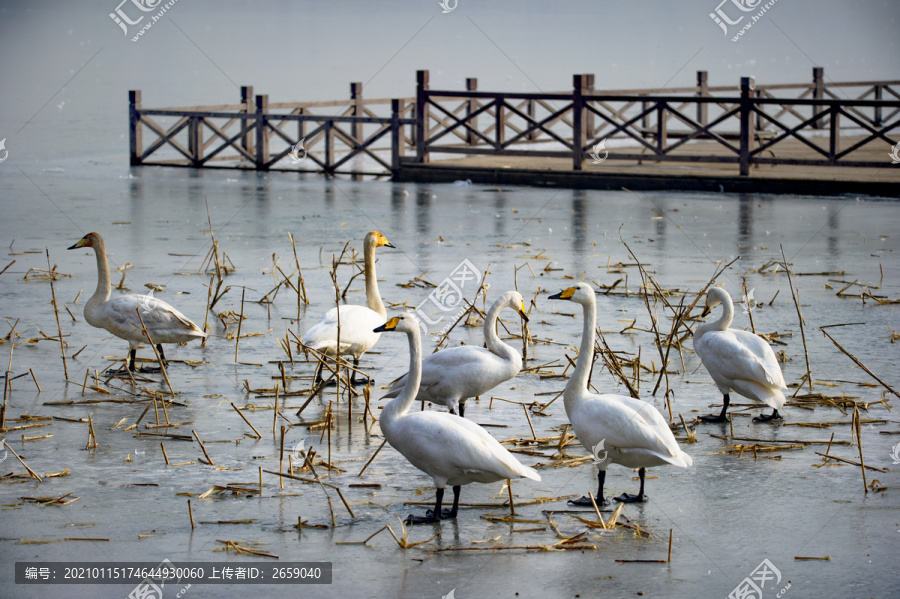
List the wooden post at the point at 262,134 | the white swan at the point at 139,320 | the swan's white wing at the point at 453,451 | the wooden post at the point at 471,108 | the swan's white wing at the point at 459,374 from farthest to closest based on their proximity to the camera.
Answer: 1. the wooden post at the point at 471,108
2. the wooden post at the point at 262,134
3. the white swan at the point at 139,320
4. the swan's white wing at the point at 459,374
5. the swan's white wing at the point at 453,451

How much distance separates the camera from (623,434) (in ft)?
16.8

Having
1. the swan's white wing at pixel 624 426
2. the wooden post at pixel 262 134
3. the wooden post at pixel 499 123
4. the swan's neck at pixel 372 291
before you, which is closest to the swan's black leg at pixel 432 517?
the swan's white wing at pixel 624 426

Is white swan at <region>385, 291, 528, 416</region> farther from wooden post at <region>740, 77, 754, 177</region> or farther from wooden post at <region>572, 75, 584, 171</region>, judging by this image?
wooden post at <region>572, 75, 584, 171</region>

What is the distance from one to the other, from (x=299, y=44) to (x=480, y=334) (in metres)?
64.9

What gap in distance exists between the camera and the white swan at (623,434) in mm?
5102

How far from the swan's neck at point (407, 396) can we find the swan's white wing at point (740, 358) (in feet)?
6.99

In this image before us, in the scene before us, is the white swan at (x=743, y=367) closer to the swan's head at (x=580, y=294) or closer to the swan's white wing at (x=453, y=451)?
the swan's head at (x=580, y=294)

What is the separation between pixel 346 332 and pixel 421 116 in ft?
50.7

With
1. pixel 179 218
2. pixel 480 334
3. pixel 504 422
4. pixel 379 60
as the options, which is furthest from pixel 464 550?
pixel 379 60

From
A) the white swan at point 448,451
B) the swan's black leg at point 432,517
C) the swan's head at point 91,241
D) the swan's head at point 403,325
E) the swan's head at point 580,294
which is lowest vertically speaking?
the swan's black leg at point 432,517

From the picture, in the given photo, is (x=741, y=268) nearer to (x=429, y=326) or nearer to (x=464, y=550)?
(x=429, y=326)

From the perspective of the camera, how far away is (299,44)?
2790 inches

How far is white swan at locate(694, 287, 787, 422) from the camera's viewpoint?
21.3 ft

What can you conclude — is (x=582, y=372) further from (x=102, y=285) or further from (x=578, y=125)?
(x=578, y=125)
